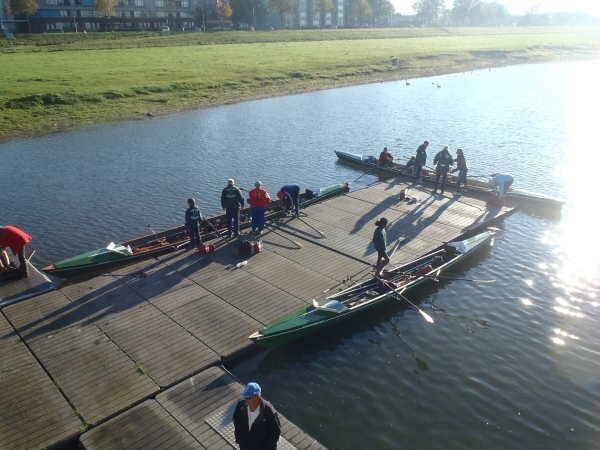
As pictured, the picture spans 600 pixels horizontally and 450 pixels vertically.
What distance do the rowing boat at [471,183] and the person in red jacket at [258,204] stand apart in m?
13.2

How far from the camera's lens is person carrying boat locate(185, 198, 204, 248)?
19.7 metres

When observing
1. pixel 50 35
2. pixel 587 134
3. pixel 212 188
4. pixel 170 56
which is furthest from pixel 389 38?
pixel 212 188

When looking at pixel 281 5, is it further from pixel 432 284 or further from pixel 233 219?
pixel 432 284

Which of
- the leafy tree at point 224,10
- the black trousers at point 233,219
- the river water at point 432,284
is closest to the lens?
the river water at point 432,284

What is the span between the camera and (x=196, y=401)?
12.4m

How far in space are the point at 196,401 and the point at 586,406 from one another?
1054 cm

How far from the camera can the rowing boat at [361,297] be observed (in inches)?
583

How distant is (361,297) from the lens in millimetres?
17312

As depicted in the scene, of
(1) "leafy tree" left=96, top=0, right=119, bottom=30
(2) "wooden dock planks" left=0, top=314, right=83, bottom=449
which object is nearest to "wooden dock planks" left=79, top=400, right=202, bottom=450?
(2) "wooden dock planks" left=0, top=314, right=83, bottom=449

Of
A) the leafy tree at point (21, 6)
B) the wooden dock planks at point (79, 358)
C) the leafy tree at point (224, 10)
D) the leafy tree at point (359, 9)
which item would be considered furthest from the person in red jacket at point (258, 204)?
the leafy tree at point (359, 9)

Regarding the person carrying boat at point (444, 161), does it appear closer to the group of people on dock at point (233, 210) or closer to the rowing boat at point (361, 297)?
the rowing boat at point (361, 297)

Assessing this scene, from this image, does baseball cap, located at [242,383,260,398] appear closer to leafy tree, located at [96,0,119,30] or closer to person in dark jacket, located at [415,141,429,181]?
person in dark jacket, located at [415,141,429,181]

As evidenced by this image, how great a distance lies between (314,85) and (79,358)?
6264 cm

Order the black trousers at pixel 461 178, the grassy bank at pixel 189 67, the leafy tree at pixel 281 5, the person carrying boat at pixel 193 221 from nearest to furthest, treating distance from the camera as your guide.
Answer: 1. the person carrying boat at pixel 193 221
2. the black trousers at pixel 461 178
3. the grassy bank at pixel 189 67
4. the leafy tree at pixel 281 5
